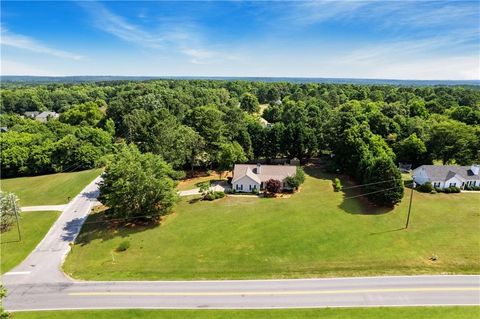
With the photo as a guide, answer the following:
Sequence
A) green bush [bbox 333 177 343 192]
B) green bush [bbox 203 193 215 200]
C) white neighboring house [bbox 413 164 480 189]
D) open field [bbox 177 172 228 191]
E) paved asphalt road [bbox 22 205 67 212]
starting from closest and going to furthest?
paved asphalt road [bbox 22 205 67 212] < green bush [bbox 203 193 215 200] < white neighboring house [bbox 413 164 480 189] < green bush [bbox 333 177 343 192] < open field [bbox 177 172 228 191]

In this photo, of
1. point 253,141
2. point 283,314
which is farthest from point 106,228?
point 253,141

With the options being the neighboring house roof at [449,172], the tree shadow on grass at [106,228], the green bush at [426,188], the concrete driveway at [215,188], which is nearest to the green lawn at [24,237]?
the tree shadow on grass at [106,228]

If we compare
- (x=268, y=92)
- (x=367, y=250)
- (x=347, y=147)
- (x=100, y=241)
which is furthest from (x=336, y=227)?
(x=268, y=92)

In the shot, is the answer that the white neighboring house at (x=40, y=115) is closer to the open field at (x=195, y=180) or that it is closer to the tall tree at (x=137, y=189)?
the open field at (x=195, y=180)

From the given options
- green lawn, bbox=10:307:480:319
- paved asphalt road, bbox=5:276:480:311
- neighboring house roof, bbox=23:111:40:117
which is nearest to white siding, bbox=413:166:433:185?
paved asphalt road, bbox=5:276:480:311

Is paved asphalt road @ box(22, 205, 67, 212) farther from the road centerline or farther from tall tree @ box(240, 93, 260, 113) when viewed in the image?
tall tree @ box(240, 93, 260, 113)

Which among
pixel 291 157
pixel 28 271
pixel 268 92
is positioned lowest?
pixel 28 271

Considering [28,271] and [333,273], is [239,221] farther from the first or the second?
[28,271]
